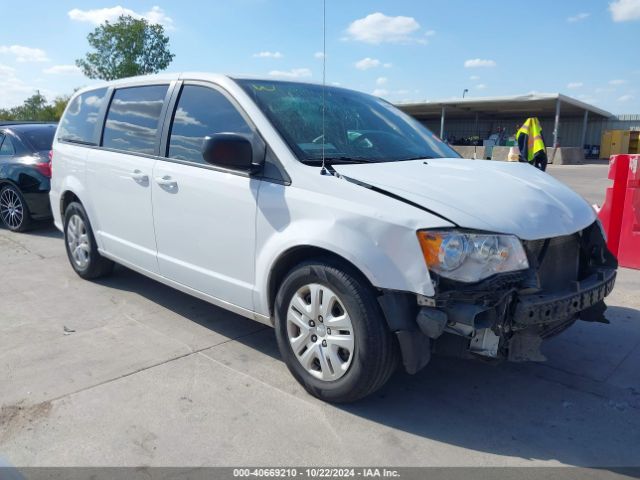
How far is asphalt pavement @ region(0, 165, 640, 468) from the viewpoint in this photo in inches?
106

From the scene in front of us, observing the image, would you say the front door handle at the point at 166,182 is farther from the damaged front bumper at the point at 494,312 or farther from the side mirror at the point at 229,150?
the damaged front bumper at the point at 494,312

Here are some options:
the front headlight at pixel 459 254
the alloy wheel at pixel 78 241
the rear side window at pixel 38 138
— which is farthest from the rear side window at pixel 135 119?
the rear side window at pixel 38 138

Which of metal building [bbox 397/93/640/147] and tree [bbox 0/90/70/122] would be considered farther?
tree [bbox 0/90/70/122]

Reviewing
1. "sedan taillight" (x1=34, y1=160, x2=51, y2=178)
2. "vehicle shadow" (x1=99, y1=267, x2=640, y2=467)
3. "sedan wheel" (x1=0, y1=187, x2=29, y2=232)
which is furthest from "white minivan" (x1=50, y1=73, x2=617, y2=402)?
"sedan wheel" (x1=0, y1=187, x2=29, y2=232)

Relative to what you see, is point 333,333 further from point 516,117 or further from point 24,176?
point 516,117

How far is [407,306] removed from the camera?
272 centimetres

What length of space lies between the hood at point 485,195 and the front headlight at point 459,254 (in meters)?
0.07

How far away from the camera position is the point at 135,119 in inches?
177

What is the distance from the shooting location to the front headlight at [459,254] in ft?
8.58

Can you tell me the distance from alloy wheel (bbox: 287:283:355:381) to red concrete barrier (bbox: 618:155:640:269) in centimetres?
454

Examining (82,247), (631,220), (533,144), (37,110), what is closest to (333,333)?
(82,247)

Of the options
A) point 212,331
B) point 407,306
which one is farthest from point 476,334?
point 212,331

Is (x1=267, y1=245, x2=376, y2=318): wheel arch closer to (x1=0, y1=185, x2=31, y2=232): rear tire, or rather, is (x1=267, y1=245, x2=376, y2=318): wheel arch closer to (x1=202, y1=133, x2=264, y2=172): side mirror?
(x1=202, y1=133, x2=264, y2=172): side mirror

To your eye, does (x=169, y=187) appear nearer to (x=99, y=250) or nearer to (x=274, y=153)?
(x=274, y=153)
